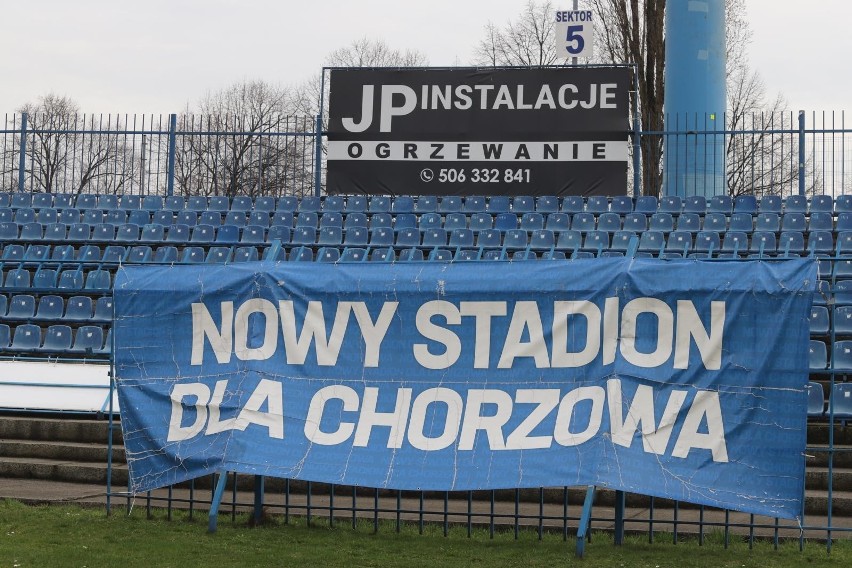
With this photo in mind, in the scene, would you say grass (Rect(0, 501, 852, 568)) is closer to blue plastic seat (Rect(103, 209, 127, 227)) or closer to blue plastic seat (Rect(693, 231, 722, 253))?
blue plastic seat (Rect(693, 231, 722, 253))

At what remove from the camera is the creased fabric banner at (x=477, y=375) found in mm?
7348

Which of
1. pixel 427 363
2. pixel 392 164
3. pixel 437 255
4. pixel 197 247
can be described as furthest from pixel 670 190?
pixel 427 363

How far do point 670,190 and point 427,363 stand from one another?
44.6 feet

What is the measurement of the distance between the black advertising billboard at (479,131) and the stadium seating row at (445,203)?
36 centimetres

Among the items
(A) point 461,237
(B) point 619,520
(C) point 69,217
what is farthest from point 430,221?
(B) point 619,520

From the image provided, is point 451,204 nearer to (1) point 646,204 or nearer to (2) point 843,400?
(1) point 646,204

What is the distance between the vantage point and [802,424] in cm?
719

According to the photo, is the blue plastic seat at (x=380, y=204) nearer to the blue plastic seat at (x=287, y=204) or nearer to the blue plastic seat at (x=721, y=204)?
the blue plastic seat at (x=287, y=204)

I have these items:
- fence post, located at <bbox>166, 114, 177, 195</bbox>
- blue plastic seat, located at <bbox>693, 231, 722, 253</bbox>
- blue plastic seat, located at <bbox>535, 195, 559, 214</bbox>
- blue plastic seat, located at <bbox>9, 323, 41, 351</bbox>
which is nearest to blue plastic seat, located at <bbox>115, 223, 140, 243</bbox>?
fence post, located at <bbox>166, 114, 177, 195</bbox>

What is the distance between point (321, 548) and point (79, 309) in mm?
9001

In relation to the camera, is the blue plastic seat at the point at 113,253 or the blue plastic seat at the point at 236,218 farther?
the blue plastic seat at the point at 236,218

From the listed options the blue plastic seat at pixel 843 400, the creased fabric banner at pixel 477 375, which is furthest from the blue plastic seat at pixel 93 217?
the blue plastic seat at pixel 843 400

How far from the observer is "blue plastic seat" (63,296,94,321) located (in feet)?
51.0

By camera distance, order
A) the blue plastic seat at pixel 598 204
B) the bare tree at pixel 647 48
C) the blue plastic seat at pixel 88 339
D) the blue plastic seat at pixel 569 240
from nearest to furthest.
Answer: the blue plastic seat at pixel 88 339 → the blue plastic seat at pixel 569 240 → the blue plastic seat at pixel 598 204 → the bare tree at pixel 647 48
